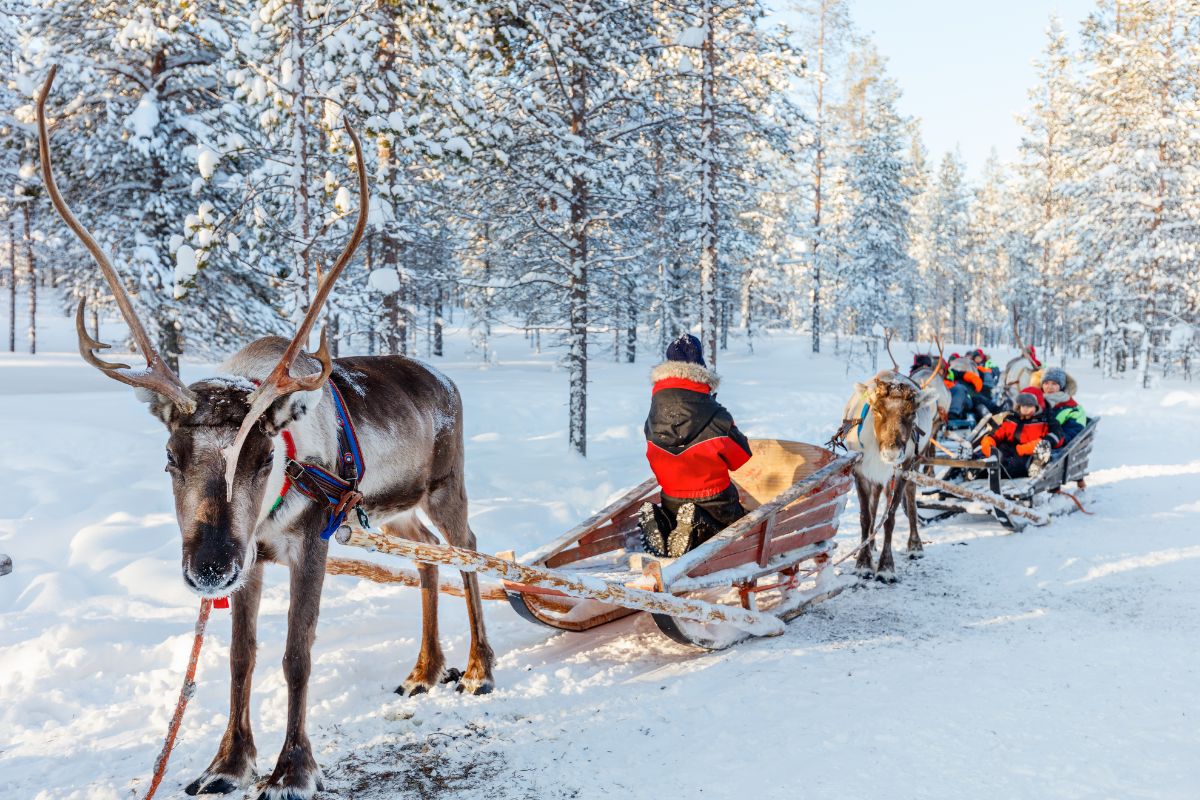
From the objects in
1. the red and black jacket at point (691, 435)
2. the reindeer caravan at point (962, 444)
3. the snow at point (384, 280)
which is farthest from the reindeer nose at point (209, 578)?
the snow at point (384, 280)

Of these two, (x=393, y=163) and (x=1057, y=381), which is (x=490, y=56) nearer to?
(x=393, y=163)

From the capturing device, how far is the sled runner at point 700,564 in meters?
4.29

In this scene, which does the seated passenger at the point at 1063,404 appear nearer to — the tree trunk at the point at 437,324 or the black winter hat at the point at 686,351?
the black winter hat at the point at 686,351

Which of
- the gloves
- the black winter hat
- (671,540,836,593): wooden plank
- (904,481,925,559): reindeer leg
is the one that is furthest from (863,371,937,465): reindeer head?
the gloves

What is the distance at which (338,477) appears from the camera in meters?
3.63

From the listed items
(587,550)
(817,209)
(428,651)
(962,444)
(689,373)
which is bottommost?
(428,651)

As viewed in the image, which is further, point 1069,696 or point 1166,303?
point 1166,303

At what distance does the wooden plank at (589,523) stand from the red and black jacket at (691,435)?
2.18 feet

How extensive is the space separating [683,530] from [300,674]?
2.90 metres

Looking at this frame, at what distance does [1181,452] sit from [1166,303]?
18044 mm

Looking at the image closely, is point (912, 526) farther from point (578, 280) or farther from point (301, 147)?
point (301, 147)

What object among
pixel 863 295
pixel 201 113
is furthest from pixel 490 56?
pixel 863 295

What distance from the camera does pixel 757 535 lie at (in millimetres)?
5574

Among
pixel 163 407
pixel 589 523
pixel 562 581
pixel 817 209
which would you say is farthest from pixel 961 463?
pixel 817 209
